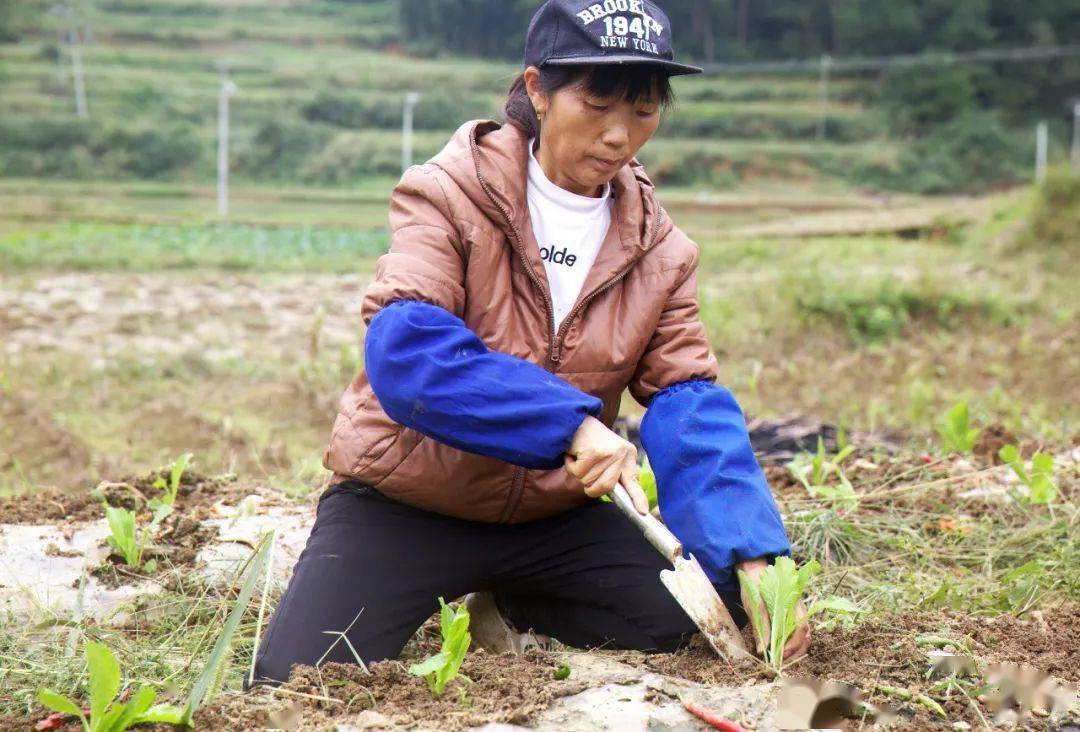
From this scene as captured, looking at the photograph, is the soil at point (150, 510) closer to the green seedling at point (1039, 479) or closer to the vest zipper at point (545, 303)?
the vest zipper at point (545, 303)

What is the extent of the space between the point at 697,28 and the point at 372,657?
38.2 m

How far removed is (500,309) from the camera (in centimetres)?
229

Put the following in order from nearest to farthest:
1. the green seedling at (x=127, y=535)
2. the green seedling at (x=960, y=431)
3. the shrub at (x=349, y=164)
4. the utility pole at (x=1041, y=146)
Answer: the green seedling at (x=127, y=535), the green seedling at (x=960, y=431), the utility pole at (x=1041, y=146), the shrub at (x=349, y=164)

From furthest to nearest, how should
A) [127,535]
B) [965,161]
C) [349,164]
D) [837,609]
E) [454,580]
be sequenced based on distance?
[965,161] < [349,164] < [127,535] < [837,609] < [454,580]

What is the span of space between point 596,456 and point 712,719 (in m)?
0.47

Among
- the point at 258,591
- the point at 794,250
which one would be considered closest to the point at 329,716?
the point at 258,591

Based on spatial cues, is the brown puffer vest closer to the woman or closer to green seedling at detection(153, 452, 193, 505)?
the woman

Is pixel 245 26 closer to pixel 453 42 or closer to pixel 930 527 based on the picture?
pixel 453 42

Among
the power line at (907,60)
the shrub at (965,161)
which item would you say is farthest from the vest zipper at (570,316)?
the power line at (907,60)

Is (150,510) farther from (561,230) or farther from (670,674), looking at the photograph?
(670,674)

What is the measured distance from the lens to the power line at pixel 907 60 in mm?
33719

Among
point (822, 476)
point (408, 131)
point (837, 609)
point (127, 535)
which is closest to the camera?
point (837, 609)

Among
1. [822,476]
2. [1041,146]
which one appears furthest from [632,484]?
[1041,146]

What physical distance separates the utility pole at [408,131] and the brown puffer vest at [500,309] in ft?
80.3
